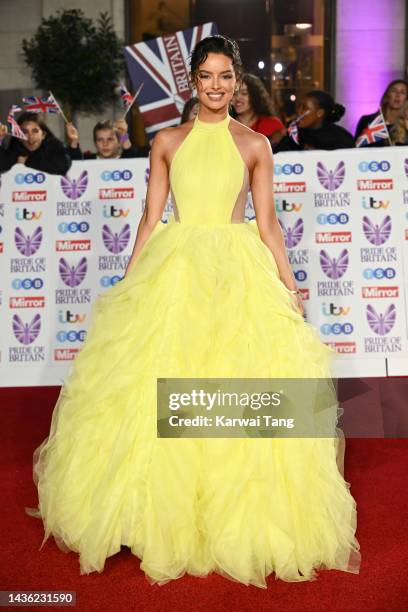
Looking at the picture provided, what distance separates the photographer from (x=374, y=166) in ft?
20.1

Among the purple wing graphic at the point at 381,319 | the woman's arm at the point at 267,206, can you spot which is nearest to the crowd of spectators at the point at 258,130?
the purple wing graphic at the point at 381,319

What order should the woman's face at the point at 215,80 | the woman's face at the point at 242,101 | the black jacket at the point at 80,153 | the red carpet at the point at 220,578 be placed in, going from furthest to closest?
the black jacket at the point at 80,153, the woman's face at the point at 242,101, the woman's face at the point at 215,80, the red carpet at the point at 220,578

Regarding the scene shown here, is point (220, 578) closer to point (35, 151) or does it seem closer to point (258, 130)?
point (35, 151)

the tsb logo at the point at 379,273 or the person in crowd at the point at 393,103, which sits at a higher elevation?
the person in crowd at the point at 393,103

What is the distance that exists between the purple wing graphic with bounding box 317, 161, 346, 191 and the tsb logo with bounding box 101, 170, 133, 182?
1.34 metres

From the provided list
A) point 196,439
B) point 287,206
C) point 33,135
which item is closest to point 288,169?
point 287,206

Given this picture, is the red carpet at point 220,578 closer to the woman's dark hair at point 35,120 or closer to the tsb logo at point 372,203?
the tsb logo at point 372,203

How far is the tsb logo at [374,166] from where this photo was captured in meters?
6.12

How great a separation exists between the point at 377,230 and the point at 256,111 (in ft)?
4.60

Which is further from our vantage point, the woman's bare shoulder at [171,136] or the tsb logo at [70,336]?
the tsb logo at [70,336]

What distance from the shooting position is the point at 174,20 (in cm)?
1199

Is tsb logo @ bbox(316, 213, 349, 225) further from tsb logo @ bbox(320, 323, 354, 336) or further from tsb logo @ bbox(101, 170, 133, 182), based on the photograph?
tsb logo @ bbox(101, 170, 133, 182)

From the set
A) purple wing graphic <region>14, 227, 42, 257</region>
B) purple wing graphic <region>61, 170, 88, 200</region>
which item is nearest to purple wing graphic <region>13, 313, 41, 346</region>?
purple wing graphic <region>14, 227, 42, 257</region>

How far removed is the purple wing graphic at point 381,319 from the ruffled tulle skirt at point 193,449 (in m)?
2.82
